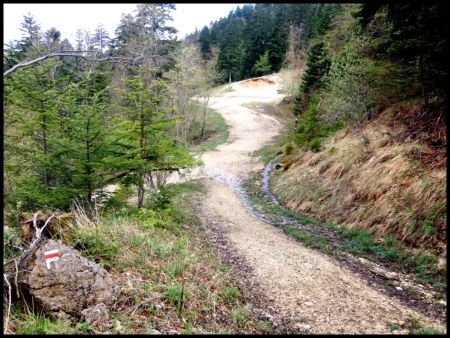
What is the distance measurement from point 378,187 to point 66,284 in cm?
788

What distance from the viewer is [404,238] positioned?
24.0 feet

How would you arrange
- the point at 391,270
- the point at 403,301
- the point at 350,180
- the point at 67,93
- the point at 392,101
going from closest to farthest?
the point at 403,301
the point at 391,270
the point at 67,93
the point at 350,180
the point at 392,101

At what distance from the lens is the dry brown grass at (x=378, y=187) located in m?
7.23

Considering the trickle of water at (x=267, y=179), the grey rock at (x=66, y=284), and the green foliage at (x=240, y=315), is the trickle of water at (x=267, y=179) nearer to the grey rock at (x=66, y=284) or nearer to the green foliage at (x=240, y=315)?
the green foliage at (x=240, y=315)

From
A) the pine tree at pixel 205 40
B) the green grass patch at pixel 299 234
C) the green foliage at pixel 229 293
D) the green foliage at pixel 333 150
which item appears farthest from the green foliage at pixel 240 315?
the pine tree at pixel 205 40

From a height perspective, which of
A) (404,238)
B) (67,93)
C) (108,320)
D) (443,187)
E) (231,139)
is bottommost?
(231,139)

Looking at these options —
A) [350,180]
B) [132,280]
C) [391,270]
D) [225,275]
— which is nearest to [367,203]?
[350,180]

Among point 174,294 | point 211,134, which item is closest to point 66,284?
point 174,294

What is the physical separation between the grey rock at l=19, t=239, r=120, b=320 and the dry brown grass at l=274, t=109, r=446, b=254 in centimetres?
632

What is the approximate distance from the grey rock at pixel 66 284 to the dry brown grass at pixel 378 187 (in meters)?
6.32

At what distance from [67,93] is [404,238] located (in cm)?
857

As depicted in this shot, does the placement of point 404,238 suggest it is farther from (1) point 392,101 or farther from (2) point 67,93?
(2) point 67,93

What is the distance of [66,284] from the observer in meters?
3.88

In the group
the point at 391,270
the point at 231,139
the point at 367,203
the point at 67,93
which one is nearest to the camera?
the point at 391,270
